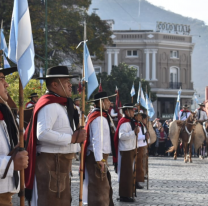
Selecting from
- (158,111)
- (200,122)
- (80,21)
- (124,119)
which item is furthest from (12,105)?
(158,111)

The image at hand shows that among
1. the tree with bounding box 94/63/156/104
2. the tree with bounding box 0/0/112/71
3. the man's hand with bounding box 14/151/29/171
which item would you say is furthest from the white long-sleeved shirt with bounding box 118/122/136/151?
the tree with bounding box 94/63/156/104

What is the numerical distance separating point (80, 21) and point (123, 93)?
866 inches

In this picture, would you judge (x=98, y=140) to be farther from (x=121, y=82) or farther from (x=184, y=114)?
(x=121, y=82)

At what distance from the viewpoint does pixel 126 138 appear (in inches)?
436

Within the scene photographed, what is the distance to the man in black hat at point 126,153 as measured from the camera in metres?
11.1

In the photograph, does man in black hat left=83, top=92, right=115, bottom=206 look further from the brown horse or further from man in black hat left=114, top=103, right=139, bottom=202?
the brown horse

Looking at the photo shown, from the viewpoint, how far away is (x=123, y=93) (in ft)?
179

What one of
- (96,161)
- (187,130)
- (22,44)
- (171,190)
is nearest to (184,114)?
(187,130)

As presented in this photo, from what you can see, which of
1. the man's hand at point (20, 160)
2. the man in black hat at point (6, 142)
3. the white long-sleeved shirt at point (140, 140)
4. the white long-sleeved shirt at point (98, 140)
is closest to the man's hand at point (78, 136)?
the man in black hat at point (6, 142)

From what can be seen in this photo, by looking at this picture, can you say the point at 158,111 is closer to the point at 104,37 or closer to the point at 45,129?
the point at 104,37

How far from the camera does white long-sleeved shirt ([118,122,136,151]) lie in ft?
36.3

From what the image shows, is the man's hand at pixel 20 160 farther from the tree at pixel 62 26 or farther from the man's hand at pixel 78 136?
the tree at pixel 62 26

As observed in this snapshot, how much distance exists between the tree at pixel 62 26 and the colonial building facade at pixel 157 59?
30184 mm

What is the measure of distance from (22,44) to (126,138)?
601 cm
